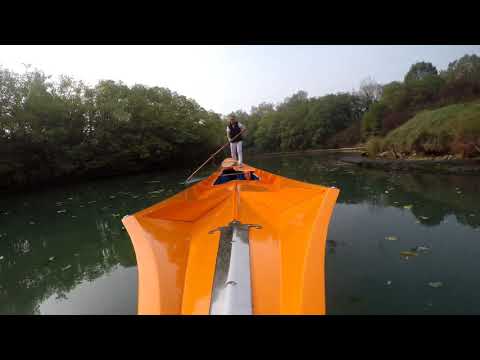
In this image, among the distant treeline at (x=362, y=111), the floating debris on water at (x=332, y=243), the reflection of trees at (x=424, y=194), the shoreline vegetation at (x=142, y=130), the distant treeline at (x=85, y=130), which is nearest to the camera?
the floating debris on water at (x=332, y=243)

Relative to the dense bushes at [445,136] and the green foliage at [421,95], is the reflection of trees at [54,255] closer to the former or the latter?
the dense bushes at [445,136]

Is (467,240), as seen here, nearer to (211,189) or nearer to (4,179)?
(211,189)

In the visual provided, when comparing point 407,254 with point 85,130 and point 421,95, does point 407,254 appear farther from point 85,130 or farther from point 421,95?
point 421,95

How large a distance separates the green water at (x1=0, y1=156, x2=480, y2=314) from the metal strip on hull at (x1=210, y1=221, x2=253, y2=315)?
103cm

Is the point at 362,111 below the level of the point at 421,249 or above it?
above

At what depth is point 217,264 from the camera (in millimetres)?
2035

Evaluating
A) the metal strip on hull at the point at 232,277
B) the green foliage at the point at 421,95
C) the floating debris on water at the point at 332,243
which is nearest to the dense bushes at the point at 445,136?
the floating debris on water at the point at 332,243

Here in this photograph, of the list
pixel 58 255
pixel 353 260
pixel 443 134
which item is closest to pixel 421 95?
pixel 443 134

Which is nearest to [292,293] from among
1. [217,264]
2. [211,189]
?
[217,264]

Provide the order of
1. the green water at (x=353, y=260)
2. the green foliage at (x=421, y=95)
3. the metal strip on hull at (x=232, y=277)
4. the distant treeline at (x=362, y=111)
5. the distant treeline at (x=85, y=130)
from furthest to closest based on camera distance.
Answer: the distant treeline at (x=362, y=111) → the green foliage at (x=421, y=95) → the distant treeline at (x=85, y=130) → the green water at (x=353, y=260) → the metal strip on hull at (x=232, y=277)

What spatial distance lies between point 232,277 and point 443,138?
597 inches

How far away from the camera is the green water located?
237 centimetres

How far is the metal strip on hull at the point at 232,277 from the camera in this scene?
1.54m

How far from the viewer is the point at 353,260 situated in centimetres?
312
